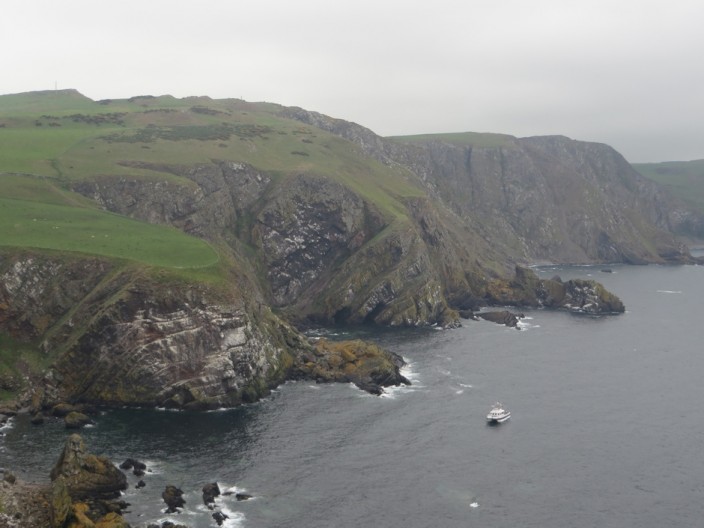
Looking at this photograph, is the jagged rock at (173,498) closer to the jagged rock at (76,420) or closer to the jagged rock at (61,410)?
the jagged rock at (76,420)

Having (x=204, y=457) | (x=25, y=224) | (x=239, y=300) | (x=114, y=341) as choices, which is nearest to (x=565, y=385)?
(x=239, y=300)

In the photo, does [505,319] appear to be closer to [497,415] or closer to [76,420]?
[497,415]

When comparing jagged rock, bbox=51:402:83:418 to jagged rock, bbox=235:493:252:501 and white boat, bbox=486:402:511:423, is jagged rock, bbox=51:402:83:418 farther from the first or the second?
white boat, bbox=486:402:511:423

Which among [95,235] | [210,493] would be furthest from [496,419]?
[95,235]

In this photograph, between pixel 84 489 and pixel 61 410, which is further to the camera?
pixel 61 410

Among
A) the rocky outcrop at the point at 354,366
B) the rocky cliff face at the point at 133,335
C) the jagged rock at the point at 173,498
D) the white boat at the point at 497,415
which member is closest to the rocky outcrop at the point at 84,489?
the jagged rock at the point at 173,498

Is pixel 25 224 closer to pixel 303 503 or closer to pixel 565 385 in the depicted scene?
pixel 303 503
